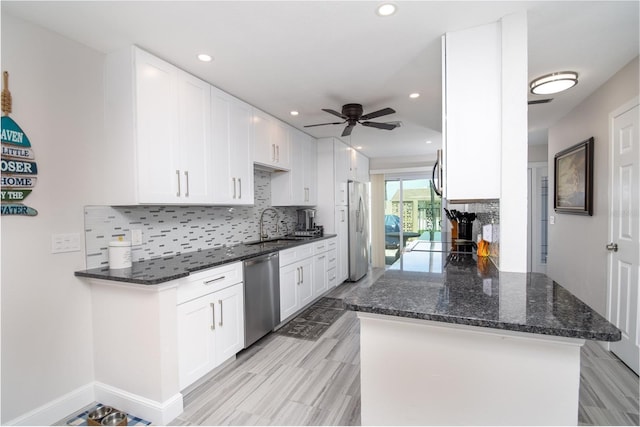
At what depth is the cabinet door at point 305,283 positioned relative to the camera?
3539mm

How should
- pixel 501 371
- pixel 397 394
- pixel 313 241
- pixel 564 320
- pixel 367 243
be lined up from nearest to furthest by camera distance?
1. pixel 564 320
2. pixel 501 371
3. pixel 397 394
4. pixel 313 241
5. pixel 367 243

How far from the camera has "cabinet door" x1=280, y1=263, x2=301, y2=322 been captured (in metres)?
3.15

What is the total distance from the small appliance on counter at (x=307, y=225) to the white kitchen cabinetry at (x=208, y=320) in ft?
5.83

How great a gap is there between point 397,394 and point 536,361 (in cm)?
56

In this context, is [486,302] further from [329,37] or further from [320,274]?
[320,274]

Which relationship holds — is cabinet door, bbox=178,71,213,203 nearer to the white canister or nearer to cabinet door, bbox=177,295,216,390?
the white canister

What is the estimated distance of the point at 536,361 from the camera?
110 cm

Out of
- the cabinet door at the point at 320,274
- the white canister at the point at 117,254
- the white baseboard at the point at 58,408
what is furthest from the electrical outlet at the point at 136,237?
the cabinet door at the point at 320,274

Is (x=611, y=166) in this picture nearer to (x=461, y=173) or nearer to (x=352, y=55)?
(x=461, y=173)

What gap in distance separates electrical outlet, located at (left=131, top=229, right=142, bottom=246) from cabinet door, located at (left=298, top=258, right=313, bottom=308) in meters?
1.71

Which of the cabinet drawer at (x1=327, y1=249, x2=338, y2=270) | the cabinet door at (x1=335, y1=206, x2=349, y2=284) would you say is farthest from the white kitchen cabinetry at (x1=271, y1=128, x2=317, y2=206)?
the cabinet drawer at (x1=327, y1=249, x2=338, y2=270)

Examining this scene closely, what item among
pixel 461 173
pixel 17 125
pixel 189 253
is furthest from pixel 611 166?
pixel 17 125

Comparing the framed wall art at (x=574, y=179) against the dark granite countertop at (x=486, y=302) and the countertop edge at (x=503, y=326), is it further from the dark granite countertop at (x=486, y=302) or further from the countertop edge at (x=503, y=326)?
the countertop edge at (x=503, y=326)

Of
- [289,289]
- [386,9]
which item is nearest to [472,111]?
[386,9]
